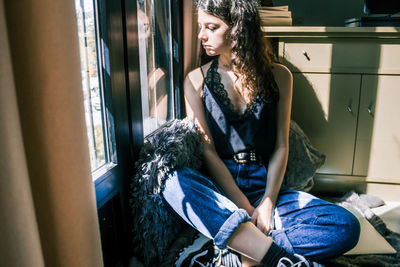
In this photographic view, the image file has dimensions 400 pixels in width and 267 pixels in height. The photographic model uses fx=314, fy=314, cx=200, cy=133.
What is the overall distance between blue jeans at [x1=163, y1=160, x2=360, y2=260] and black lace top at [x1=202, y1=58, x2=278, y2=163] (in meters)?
0.22

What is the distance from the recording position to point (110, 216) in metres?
1.05

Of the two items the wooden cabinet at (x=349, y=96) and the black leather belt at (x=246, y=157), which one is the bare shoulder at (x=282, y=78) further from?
the wooden cabinet at (x=349, y=96)

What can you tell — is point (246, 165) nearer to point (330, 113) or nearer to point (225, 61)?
point (225, 61)

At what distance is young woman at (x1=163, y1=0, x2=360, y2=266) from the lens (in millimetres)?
964

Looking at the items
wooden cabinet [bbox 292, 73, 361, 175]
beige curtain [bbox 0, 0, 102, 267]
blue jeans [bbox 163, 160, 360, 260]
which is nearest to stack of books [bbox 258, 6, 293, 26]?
wooden cabinet [bbox 292, 73, 361, 175]

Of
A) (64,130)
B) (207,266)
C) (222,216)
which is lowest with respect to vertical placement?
(207,266)

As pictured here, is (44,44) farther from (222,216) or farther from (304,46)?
(304,46)

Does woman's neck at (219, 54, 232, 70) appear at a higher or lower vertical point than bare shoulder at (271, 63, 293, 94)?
higher

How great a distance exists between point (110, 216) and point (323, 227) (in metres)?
0.70

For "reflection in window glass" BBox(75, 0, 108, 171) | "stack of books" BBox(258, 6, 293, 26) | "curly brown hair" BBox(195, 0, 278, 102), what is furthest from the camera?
"stack of books" BBox(258, 6, 293, 26)

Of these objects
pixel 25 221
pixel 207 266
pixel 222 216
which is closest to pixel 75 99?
pixel 25 221

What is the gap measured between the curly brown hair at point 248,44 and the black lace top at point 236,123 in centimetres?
6

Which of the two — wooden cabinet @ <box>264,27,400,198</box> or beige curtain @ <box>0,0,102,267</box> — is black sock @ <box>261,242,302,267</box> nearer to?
beige curtain @ <box>0,0,102,267</box>

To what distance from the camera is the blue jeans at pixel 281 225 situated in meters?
0.95
